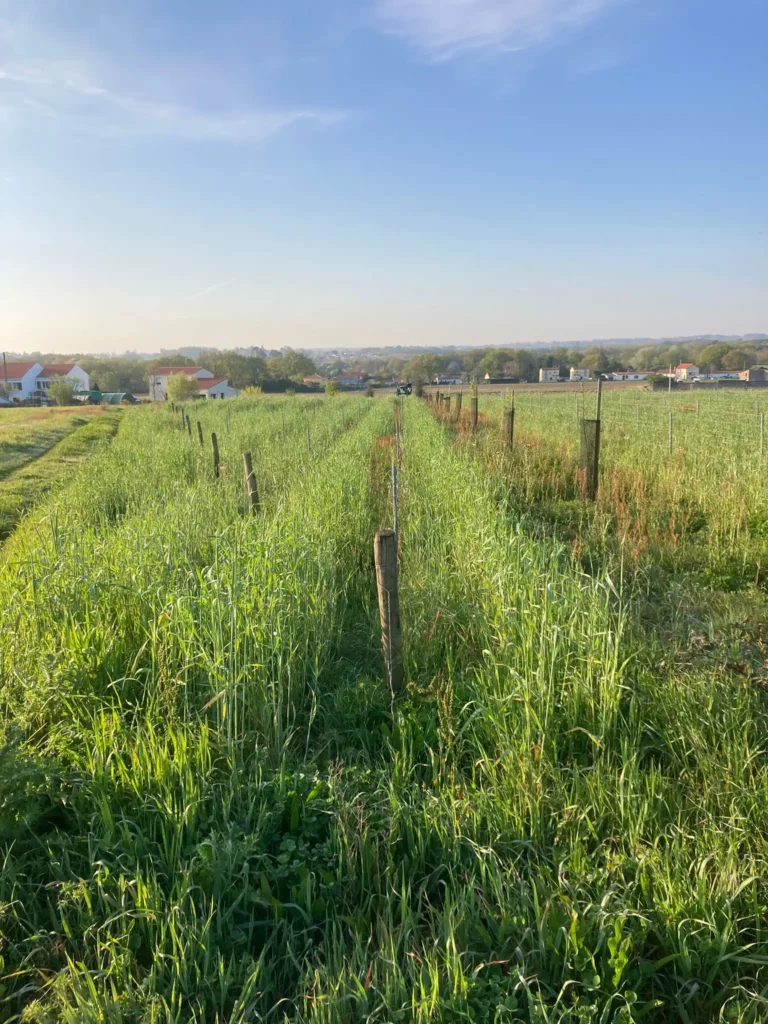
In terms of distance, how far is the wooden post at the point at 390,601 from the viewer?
11.8ft

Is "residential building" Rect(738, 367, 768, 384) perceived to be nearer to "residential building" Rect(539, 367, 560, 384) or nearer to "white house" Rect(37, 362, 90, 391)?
"residential building" Rect(539, 367, 560, 384)

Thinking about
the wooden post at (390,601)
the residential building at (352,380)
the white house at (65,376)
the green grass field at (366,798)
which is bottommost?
the green grass field at (366,798)

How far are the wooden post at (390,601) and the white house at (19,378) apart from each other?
91.5 m

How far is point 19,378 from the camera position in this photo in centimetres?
8606

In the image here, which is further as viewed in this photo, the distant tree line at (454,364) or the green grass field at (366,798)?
the distant tree line at (454,364)

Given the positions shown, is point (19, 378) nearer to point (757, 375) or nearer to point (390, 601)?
point (757, 375)

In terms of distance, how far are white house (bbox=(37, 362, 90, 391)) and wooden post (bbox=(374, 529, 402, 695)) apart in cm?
8955

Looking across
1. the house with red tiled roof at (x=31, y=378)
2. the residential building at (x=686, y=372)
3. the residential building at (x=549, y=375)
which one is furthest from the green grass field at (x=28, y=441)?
the residential building at (x=686, y=372)

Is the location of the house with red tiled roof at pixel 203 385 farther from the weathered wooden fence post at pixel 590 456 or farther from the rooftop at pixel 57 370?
the weathered wooden fence post at pixel 590 456

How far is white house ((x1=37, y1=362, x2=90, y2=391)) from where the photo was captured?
86188 mm

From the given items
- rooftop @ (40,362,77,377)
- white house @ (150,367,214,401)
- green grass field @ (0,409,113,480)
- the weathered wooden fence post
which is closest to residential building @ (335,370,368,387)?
white house @ (150,367,214,401)

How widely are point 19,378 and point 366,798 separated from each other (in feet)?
319

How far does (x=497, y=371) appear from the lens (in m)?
87.8

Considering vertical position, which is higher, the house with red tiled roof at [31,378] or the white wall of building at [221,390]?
the house with red tiled roof at [31,378]
